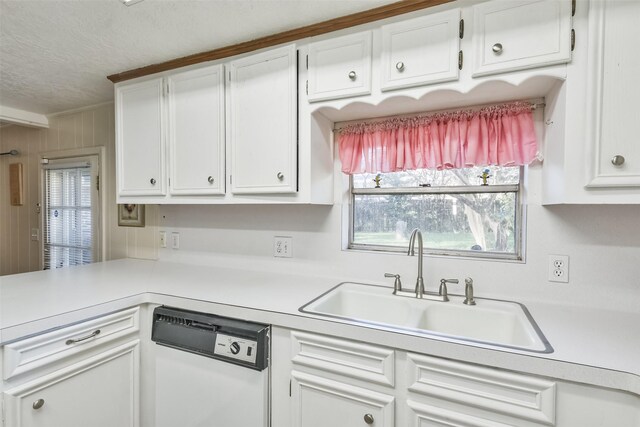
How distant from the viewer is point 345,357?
113 cm

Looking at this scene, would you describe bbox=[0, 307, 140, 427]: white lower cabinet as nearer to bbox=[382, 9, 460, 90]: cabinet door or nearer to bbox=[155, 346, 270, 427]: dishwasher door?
bbox=[155, 346, 270, 427]: dishwasher door

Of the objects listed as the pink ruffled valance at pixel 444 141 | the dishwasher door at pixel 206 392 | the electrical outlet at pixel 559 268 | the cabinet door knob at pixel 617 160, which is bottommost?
the dishwasher door at pixel 206 392

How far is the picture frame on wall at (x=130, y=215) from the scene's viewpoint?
7.73ft

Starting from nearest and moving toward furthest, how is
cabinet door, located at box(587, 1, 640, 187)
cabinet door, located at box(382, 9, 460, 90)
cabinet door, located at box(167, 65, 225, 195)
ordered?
cabinet door, located at box(587, 1, 640, 187), cabinet door, located at box(382, 9, 460, 90), cabinet door, located at box(167, 65, 225, 195)

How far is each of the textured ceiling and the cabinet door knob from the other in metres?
1.02

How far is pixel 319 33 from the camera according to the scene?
1448 mm

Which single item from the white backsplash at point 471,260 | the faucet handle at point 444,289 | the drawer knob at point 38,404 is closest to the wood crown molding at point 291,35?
the white backsplash at point 471,260

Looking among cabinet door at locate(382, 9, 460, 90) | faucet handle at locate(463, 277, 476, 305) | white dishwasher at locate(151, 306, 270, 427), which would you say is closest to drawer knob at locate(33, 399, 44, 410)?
white dishwasher at locate(151, 306, 270, 427)

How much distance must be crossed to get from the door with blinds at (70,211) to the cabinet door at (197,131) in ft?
3.85

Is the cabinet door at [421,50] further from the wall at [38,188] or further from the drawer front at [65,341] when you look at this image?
the wall at [38,188]

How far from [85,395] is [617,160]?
2.26m

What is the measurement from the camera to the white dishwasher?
4.08 feet

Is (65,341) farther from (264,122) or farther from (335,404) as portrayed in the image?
(264,122)

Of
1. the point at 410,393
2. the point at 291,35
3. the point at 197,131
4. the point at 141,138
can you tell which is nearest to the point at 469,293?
the point at 410,393
